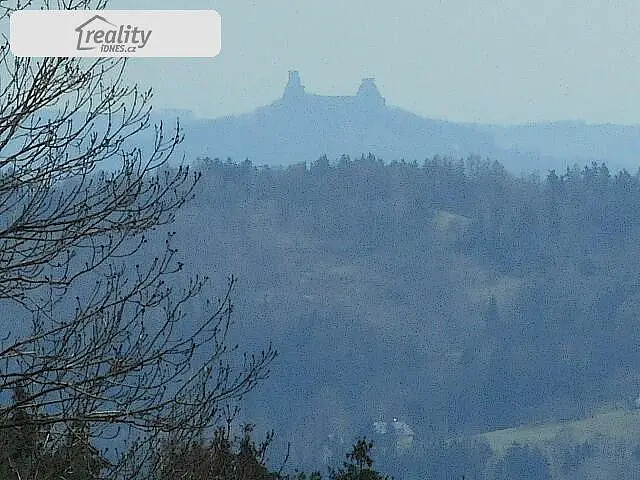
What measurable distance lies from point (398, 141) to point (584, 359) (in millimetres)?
76406

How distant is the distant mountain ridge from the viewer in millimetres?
154250

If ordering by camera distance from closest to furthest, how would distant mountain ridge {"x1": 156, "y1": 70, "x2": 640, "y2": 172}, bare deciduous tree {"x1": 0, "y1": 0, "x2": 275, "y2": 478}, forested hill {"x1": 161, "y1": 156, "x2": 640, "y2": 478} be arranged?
bare deciduous tree {"x1": 0, "y1": 0, "x2": 275, "y2": 478}
forested hill {"x1": 161, "y1": 156, "x2": 640, "y2": 478}
distant mountain ridge {"x1": 156, "y1": 70, "x2": 640, "y2": 172}

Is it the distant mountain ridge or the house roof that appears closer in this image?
the house roof

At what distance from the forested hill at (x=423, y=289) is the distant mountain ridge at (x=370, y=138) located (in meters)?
24.1

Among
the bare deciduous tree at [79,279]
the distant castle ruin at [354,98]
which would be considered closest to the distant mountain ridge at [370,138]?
the distant castle ruin at [354,98]

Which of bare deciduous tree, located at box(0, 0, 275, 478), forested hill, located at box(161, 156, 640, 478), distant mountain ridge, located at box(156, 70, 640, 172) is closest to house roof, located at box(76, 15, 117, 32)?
bare deciduous tree, located at box(0, 0, 275, 478)

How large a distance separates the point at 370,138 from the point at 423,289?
58042 millimetres

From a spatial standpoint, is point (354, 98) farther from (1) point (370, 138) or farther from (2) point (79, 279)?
(2) point (79, 279)

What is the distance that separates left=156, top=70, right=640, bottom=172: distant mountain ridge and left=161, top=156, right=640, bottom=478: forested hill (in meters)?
24.1

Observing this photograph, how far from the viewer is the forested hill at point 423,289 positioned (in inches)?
3533

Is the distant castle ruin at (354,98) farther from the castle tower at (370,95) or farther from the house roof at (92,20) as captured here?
the house roof at (92,20)

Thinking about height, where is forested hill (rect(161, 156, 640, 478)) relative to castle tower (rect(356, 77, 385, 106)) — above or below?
below

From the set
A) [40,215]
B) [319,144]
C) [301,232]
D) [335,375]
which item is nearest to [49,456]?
[40,215]

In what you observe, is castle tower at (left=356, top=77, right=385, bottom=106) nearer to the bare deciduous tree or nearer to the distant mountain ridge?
the distant mountain ridge
